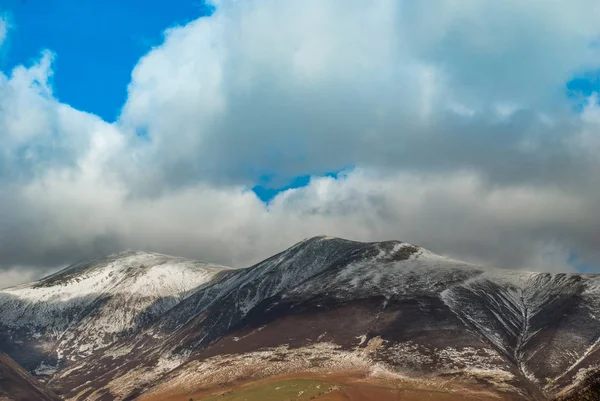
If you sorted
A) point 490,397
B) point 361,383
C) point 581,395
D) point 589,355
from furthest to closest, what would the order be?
1. point 589,355
2. point 361,383
3. point 490,397
4. point 581,395

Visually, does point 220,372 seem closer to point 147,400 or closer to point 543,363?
point 147,400

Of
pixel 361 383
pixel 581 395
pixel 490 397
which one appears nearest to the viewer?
pixel 581 395

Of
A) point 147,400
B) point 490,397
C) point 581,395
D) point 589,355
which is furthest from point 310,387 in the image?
point 581,395

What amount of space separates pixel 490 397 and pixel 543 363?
41786 mm

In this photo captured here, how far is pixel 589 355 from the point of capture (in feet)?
566

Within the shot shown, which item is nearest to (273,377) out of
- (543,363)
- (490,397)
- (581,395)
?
(490,397)

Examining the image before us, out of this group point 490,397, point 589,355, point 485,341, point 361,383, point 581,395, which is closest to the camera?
point 581,395

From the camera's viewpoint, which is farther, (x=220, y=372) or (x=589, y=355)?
(x=220, y=372)

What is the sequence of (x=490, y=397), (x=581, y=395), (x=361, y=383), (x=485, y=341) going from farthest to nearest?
(x=485, y=341) < (x=361, y=383) < (x=490, y=397) < (x=581, y=395)

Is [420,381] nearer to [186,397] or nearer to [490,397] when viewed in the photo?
[490,397]

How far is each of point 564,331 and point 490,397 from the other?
211ft

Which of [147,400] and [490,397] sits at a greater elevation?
[147,400]

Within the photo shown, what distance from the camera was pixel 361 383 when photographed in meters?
158

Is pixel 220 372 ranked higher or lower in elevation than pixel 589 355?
higher
